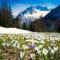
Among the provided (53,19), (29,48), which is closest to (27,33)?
(53,19)

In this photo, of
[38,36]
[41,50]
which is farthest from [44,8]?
[41,50]

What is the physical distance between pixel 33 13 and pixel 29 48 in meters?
0.56

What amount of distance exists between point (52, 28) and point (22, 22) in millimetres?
271

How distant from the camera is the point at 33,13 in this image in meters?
1.86

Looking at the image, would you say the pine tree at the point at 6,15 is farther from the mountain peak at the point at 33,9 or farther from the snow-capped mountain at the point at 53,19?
the snow-capped mountain at the point at 53,19

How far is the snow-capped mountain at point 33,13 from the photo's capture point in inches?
71.2

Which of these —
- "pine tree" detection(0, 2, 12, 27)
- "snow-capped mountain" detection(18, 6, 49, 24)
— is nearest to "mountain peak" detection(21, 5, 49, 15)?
"snow-capped mountain" detection(18, 6, 49, 24)

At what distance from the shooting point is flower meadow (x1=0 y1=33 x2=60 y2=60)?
120cm

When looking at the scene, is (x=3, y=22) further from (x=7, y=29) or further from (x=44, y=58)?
(x=44, y=58)

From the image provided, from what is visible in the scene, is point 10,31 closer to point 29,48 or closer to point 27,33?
point 27,33

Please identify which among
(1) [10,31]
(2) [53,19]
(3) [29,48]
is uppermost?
(2) [53,19]

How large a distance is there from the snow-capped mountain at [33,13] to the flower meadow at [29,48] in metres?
0.14

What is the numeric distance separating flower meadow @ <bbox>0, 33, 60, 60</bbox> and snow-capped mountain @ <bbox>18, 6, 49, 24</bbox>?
0.14 m

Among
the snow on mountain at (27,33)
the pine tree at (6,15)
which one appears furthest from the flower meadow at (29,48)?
the pine tree at (6,15)
